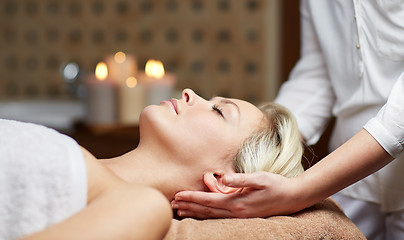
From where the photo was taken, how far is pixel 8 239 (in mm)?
797

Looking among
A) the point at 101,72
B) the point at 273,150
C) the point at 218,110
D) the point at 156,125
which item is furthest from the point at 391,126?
the point at 101,72

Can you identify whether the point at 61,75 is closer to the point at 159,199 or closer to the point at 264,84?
the point at 264,84

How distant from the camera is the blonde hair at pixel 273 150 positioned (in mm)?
1050

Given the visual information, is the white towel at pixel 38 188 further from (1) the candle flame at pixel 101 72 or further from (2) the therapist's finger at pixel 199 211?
(1) the candle flame at pixel 101 72

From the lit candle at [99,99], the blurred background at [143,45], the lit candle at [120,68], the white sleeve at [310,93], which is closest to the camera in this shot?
the white sleeve at [310,93]

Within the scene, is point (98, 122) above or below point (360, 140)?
→ below

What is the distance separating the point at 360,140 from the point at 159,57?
1656 millimetres

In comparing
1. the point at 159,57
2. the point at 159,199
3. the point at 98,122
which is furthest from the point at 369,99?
the point at 159,57

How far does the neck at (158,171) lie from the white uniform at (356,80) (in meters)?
0.39

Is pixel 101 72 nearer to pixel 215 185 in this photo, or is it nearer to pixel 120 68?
pixel 120 68

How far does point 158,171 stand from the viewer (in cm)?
104

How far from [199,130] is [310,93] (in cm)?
45

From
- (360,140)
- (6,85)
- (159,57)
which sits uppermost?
(360,140)

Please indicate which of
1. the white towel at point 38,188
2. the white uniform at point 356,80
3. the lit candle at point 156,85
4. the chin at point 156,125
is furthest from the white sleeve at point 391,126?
the lit candle at point 156,85
